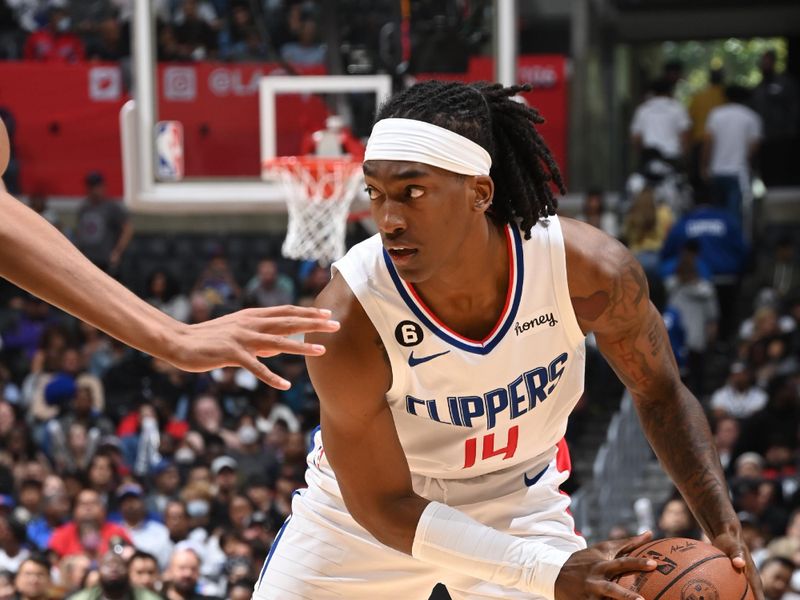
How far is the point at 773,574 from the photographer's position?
734cm

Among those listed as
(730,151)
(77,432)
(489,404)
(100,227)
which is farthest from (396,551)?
(730,151)

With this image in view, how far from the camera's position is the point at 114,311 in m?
2.35

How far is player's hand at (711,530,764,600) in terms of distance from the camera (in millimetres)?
3316

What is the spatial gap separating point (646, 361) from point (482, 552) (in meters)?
0.80

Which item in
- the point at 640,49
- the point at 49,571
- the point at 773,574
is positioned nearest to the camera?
the point at 773,574

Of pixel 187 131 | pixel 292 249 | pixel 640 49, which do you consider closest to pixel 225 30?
pixel 187 131

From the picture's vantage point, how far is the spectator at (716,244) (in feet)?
36.1

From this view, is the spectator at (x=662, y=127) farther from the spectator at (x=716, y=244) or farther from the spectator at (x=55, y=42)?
the spectator at (x=55, y=42)

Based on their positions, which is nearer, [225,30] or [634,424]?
[225,30]

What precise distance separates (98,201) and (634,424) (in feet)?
16.3

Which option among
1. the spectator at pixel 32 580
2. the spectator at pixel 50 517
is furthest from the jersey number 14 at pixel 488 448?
the spectator at pixel 50 517

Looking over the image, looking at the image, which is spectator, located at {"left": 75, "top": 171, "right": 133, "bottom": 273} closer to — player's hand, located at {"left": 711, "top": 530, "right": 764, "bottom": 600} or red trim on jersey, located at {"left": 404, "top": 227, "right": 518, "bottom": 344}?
red trim on jersey, located at {"left": 404, "top": 227, "right": 518, "bottom": 344}

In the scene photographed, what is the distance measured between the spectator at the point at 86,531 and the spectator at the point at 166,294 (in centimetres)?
→ 263

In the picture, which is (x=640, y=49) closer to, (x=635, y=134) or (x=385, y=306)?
(x=635, y=134)
